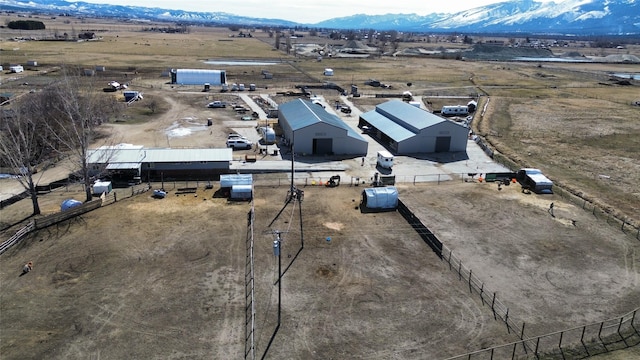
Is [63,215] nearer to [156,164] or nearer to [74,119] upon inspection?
[156,164]

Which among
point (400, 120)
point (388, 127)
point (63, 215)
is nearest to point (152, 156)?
point (63, 215)

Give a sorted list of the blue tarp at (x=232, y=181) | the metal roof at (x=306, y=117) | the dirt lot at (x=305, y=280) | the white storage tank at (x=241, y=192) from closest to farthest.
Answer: the dirt lot at (x=305, y=280) → the white storage tank at (x=241, y=192) → the blue tarp at (x=232, y=181) → the metal roof at (x=306, y=117)

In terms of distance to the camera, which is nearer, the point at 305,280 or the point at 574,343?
the point at 574,343

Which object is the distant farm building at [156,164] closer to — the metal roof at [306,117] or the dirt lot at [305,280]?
the dirt lot at [305,280]

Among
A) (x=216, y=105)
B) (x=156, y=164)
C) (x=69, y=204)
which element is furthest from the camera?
(x=216, y=105)

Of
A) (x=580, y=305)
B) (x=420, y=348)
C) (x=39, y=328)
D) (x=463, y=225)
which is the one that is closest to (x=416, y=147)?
(x=463, y=225)

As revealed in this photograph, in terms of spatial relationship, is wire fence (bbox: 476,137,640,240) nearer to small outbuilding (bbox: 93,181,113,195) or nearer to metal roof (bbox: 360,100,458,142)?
metal roof (bbox: 360,100,458,142)

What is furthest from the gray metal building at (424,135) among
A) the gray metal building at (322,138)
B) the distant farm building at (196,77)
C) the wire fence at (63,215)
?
the distant farm building at (196,77)

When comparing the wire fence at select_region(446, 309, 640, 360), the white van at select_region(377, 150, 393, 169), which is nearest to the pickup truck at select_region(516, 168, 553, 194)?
the white van at select_region(377, 150, 393, 169)

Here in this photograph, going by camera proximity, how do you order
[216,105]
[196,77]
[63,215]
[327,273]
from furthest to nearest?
[196,77] → [216,105] → [63,215] → [327,273]
